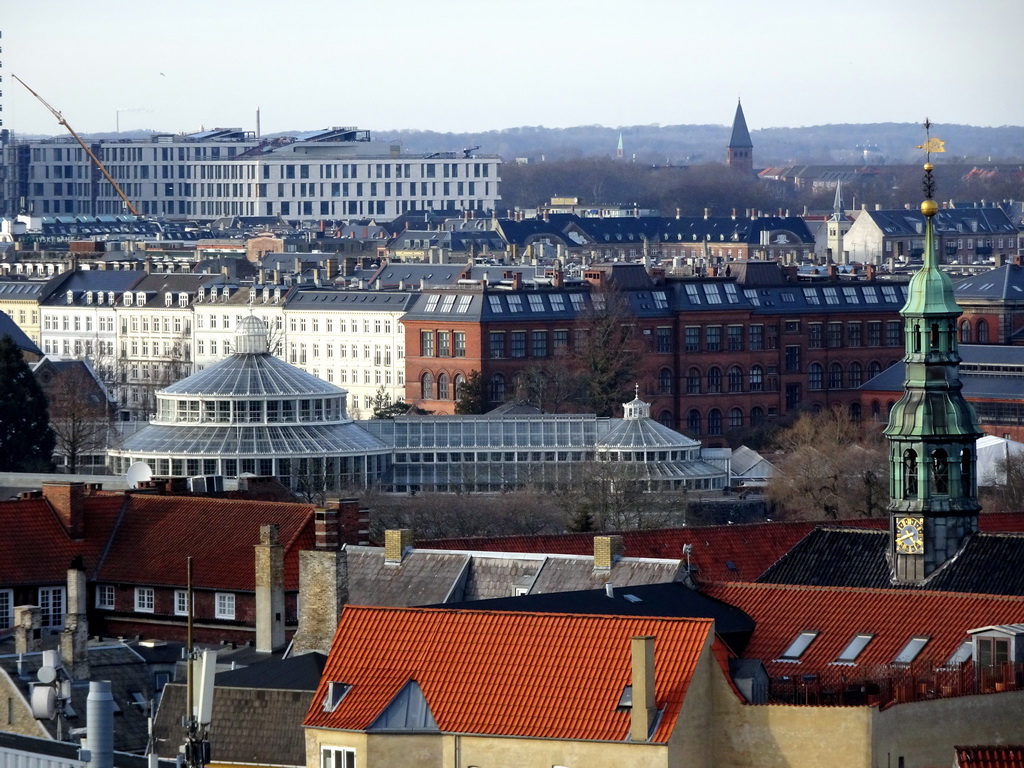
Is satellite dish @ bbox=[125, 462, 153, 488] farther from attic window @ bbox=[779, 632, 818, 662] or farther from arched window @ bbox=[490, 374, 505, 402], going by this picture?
arched window @ bbox=[490, 374, 505, 402]

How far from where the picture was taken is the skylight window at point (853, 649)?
5969 centimetres

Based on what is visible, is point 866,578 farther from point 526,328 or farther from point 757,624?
point 526,328

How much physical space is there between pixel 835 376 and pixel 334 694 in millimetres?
138608

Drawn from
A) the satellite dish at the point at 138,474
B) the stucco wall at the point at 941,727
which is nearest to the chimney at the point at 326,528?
the stucco wall at the point at 941,727

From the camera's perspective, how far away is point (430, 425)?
141 m

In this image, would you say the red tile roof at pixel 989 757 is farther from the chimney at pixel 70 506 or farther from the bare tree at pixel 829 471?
the bare tree at pixel 829 471

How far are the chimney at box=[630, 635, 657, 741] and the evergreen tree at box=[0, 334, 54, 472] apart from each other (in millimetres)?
78448

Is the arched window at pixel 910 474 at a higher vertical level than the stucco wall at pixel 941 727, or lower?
higher

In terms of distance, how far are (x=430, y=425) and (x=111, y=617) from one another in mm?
57696

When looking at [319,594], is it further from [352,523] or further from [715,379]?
[715,379]

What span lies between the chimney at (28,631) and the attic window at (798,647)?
1661 cm

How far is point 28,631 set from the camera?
232ft

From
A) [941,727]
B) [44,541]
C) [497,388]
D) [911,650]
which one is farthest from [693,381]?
[941,727]

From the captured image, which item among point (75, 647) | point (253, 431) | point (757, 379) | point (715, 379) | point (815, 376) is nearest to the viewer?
point (75, 647)
